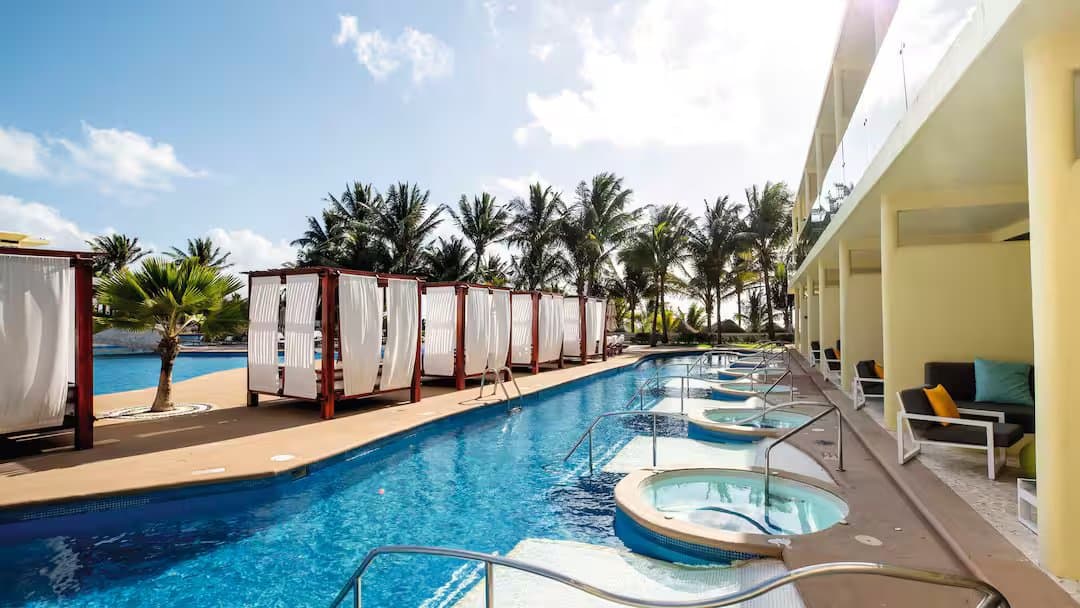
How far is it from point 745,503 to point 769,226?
28732mm

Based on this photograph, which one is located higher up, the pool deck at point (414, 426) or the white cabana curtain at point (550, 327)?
the white cabana curtain at point (550, 327)

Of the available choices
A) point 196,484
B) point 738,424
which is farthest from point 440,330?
point 196,484

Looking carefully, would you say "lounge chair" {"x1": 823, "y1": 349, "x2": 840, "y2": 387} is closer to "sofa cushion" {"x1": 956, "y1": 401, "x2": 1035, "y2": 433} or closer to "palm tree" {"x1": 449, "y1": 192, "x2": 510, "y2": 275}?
"sofa cushion" {"x1": 956, "y1": 401, "x2": 1035, "y2": 433}

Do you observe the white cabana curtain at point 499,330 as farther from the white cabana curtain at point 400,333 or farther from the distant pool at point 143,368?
the distant pool at point 143,368

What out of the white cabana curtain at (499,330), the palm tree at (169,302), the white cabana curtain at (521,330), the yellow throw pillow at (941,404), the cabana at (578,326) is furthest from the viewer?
the cabana at (578,326)

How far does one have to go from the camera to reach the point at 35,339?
6.89 m

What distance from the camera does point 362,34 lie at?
12.6 metres

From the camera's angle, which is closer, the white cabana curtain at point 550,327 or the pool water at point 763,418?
the pool water at point 763,418

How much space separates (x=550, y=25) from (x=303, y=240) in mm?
27643

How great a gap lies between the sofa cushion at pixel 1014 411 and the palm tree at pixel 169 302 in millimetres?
11744

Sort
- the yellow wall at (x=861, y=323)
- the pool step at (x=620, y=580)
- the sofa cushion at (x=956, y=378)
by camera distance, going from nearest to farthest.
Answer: the pool step at (x=620, y=580)
the sofa cushion at (x=956, y=378)
the yellow wall at (x=861, y=323)

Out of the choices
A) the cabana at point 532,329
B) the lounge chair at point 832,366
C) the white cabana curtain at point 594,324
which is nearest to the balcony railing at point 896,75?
the lounge chair at point 832,366

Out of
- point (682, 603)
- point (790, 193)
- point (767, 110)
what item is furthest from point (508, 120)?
point (790, 193)

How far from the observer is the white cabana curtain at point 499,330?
15.2m
